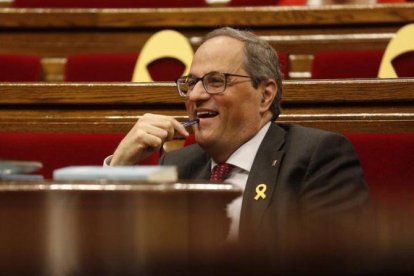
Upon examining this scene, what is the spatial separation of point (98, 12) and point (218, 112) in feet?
1.39

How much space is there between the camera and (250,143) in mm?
528

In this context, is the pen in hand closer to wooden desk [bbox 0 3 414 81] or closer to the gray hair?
the gray hair

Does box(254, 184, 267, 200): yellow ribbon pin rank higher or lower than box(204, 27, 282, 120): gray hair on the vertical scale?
lower

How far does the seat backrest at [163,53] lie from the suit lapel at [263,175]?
0.77 feet

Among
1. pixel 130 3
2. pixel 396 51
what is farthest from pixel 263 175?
pixel 130 3

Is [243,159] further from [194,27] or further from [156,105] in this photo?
[194,27]

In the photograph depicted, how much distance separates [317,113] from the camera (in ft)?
1.95

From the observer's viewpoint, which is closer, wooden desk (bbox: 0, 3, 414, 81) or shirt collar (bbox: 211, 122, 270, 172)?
shirt collar (bbox: 211, 122, 270, 172)

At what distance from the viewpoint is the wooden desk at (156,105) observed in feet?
1.91

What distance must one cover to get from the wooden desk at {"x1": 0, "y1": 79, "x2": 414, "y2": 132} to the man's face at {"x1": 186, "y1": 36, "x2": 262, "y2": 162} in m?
0.07

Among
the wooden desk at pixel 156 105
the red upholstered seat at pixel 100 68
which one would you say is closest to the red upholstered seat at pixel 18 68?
the red upholstered seat at pixel 100 68

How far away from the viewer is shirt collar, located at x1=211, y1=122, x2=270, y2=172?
52cm

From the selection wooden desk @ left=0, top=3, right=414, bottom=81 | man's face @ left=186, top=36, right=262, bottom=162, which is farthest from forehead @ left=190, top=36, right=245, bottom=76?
wooden desk @ left=0, top=3, right=414, bottom=81

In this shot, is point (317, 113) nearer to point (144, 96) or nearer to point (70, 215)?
point (144, 96)
